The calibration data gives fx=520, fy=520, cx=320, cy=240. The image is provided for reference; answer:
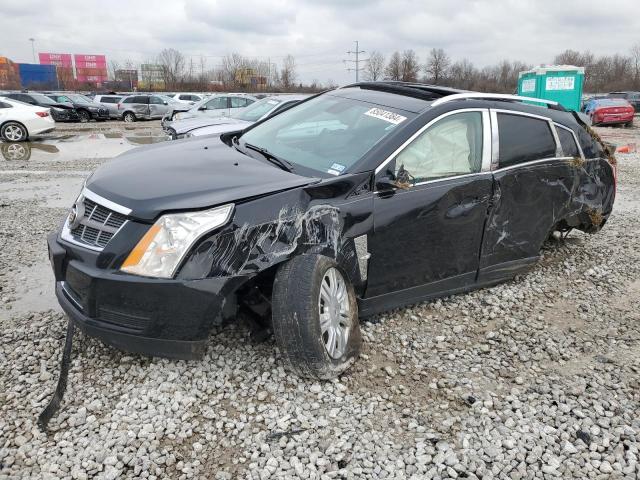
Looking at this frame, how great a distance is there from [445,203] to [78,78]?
87.7 meters

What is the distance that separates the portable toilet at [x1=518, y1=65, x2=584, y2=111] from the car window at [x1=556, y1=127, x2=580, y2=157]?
1312 centimetres

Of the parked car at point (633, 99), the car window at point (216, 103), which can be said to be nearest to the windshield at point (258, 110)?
the car window at point (216, 103)

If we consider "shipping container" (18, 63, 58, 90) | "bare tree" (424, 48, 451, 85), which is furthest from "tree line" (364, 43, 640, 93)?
"shipping container" (18, 63, 58, 90)

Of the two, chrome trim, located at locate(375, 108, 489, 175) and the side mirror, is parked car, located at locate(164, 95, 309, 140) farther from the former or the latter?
the side mirror

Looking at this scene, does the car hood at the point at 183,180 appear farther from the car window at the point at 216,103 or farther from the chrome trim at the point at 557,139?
the car window at the point at 216,103

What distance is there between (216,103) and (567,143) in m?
15.9

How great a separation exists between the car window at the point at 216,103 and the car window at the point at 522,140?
15.5 metres

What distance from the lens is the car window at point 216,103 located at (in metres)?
18.4

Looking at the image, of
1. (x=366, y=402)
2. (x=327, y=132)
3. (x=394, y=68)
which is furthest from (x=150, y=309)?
(x=394, y=68)

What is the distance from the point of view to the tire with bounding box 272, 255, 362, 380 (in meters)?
2.77

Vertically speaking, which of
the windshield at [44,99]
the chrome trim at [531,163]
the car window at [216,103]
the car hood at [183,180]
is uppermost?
the windshield at [44,99]

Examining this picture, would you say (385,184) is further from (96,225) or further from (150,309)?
(96,225)

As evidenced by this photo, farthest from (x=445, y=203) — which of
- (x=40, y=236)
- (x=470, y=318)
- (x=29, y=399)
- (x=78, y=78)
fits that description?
(x=78, y=78)

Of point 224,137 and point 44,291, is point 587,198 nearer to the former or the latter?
point 224,137
